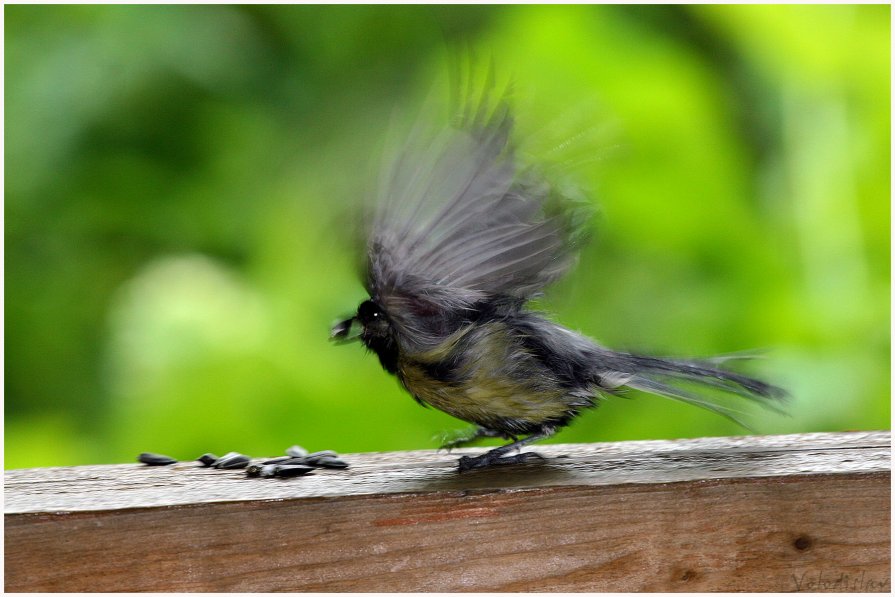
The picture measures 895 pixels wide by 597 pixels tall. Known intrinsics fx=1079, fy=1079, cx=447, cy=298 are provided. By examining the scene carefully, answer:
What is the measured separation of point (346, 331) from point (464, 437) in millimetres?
430

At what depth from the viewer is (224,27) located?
169 inches

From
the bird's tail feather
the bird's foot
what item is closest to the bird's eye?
the bird's foot

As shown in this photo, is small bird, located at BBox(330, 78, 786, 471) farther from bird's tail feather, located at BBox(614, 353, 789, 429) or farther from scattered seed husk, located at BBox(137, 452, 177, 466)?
scattered seed husk, located at BBox(137, 452, 177, 466)

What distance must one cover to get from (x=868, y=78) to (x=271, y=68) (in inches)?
89.7

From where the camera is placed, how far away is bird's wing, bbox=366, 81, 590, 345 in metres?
1.86

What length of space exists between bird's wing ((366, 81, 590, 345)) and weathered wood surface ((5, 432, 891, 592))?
1.17 ft

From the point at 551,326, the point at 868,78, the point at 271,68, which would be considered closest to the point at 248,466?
the point at 551,326

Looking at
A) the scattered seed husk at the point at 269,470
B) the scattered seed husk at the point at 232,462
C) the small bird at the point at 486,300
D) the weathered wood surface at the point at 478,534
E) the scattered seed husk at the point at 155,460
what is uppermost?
the small bird at the point at 486,300

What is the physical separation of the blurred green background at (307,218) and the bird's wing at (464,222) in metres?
1.36

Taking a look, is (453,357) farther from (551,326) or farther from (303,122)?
(303,122)

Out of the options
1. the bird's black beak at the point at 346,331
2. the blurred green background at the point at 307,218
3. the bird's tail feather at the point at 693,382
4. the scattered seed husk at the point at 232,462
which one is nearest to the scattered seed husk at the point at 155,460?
the scattered seed husk at the point at 232,462

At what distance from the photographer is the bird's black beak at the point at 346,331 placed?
220 cm

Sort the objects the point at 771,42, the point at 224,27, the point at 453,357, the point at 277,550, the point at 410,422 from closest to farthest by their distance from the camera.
Result: the point at 277,550 < the point at 453,357 < the point at 410,422 < the point at 771,42 < the point at 224,27

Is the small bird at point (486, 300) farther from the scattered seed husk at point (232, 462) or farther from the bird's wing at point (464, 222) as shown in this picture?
the scattered seed husk at point (232, 462)
